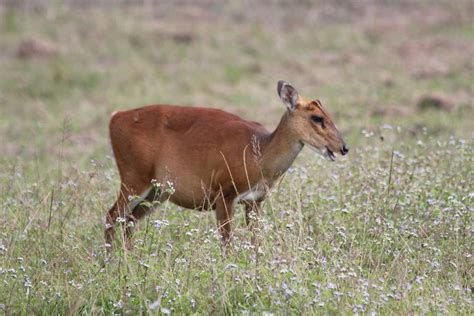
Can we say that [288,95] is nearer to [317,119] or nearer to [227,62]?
[317,119]

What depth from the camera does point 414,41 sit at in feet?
61.2

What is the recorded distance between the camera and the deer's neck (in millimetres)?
8156

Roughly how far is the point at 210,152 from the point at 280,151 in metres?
0.61

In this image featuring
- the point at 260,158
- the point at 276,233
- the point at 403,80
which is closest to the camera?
the point at 276,233

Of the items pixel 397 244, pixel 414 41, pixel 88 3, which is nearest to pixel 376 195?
pixel 397 244

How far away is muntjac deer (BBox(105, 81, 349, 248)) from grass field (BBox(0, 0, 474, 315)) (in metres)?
0.22

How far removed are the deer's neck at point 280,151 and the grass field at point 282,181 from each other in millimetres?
296

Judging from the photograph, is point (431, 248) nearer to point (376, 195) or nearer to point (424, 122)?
point (376, 195)

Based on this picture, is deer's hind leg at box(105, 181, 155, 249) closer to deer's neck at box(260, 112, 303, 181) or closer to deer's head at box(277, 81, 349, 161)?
deer's neck at box(260, 112, 303, 181)

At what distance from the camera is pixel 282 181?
877 cm

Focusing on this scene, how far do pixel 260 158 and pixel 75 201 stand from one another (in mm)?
1647

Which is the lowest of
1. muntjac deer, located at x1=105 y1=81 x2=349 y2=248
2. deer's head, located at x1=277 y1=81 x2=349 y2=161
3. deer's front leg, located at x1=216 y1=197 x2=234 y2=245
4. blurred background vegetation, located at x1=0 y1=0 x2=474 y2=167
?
blurred background vegetation, located at x1=0 y1=0 x2=474 y2=167

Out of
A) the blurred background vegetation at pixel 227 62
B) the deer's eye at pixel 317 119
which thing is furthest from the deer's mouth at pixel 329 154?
the blurred background vegetation at pixel 227 62

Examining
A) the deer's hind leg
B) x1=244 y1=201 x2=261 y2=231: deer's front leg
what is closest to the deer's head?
x1=244 y1=201 x2=261 y2=231: deer's front leg
